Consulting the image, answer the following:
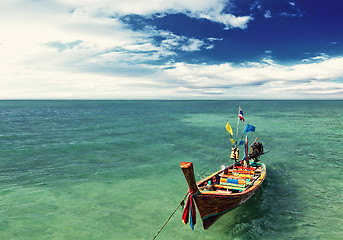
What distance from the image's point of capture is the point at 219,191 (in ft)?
43.1

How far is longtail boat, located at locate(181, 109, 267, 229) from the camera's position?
10055 mm

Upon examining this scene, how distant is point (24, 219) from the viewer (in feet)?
43.1

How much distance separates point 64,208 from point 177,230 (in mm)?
7922

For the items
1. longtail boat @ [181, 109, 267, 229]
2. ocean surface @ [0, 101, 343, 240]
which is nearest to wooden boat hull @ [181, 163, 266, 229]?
longtail boat @ [181, 109, 267, 229]

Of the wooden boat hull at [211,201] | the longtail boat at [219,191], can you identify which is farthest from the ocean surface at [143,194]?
the longtail boat at [219,191]

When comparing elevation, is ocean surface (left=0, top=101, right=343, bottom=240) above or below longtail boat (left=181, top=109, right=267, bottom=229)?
below

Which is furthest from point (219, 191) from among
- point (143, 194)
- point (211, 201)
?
point (143, 194)

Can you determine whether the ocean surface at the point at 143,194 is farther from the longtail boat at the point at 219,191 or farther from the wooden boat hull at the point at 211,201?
the longtail boat at the point at 219,191

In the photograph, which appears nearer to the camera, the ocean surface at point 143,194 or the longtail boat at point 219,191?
the longtail boat at point 219,191

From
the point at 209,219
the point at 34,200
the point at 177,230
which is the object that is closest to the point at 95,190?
the point at 34,200

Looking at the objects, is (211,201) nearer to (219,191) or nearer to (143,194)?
(219,191)

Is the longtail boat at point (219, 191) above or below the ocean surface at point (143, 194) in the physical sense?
above

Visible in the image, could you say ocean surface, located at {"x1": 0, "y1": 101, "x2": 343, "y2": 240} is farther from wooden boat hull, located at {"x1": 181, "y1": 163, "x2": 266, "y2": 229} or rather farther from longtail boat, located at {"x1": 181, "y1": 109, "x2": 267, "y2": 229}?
longtail boat, located at {"x1": 181, "y1": 109, "x2": 267, "y2": 229}

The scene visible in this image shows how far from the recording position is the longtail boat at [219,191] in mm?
10055
